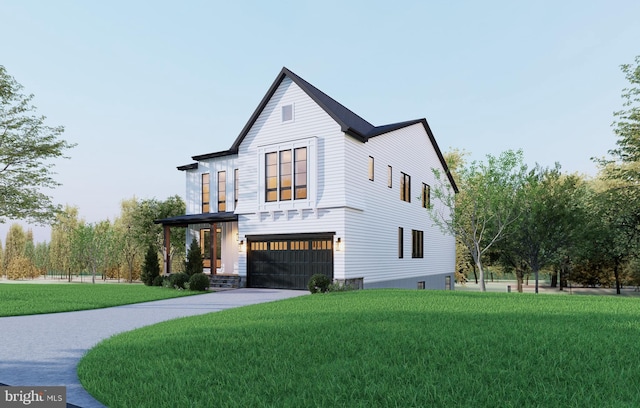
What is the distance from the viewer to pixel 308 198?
2041 cm

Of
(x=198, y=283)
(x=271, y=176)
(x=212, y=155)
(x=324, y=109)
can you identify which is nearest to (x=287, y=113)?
(x=324, y=109)

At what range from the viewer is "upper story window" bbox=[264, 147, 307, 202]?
20797 millimetres

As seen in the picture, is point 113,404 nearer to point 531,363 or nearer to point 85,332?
point 531,363

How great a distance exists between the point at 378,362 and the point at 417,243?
22477mm

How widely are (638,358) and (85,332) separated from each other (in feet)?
34.6

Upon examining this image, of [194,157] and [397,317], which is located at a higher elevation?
[194,157]

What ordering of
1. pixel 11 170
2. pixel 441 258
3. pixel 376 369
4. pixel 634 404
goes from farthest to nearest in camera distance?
pixel 441 258, pixel 11 170, pixel 376 369, pixel 634 404

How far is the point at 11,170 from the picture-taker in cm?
2942

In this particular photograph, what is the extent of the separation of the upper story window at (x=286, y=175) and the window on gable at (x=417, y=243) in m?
9.48

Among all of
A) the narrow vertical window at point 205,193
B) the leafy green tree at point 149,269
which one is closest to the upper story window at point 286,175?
the narrow vertical window at point 205,193

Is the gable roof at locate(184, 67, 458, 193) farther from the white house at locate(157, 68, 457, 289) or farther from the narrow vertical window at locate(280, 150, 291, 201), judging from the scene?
the narrow vertical window at locate(280, 150, 291, 201)

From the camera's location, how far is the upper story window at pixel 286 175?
20.8m

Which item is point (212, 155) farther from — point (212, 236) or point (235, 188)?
point (212, 236)

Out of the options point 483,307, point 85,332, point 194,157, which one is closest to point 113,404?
point 85,332
